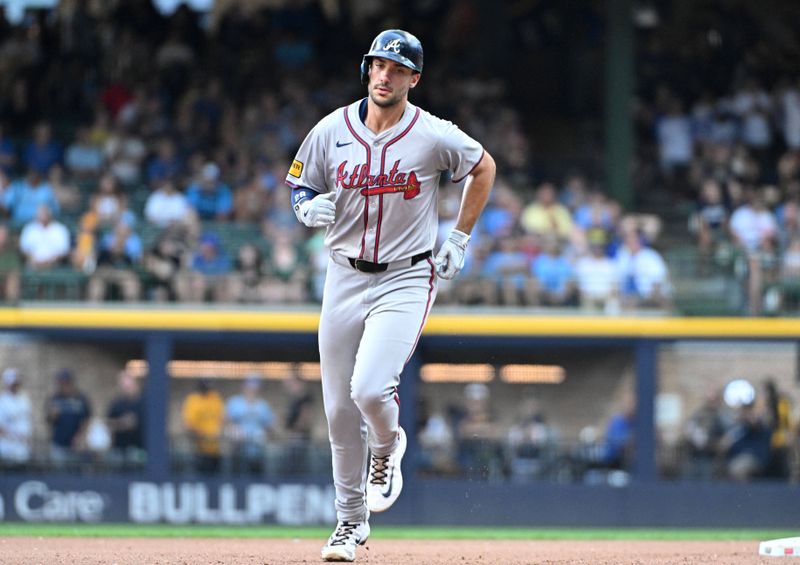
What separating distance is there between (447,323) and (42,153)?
493 cm

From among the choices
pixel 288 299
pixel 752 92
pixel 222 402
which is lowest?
Result: pixel 222 402

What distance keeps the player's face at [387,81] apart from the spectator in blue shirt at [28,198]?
8.51 metres

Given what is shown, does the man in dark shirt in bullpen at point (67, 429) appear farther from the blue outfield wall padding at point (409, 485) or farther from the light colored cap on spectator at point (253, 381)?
the light colored cap on spectator at point (253, 381)

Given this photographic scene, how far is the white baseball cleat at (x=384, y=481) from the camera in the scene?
6.68 m

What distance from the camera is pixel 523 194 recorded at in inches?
620

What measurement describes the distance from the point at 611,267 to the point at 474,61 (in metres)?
5.02

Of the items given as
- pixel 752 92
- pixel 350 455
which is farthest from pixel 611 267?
pixel 350 455

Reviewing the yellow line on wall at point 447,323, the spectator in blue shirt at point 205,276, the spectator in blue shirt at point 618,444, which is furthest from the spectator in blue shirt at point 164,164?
the spectator in blue shirt at point 618,444

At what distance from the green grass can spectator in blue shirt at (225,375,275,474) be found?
2.44 ft

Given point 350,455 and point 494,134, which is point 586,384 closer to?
point 494,134

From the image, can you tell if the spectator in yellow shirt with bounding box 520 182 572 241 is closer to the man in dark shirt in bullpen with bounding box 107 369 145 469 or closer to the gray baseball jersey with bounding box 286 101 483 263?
the man in dark shirt in bullpen with bounding box 107 369 145 469

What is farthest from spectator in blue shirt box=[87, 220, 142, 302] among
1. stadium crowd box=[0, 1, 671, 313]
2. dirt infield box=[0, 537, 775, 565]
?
dirt infield box=[0, 537, 775, 565]

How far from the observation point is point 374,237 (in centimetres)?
643

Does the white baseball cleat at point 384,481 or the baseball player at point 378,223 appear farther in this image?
the white baseball cleat at point 384,481
